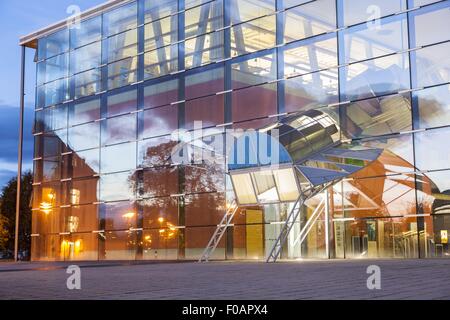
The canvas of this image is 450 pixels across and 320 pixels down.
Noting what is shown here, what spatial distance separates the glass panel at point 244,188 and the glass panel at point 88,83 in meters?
14.3

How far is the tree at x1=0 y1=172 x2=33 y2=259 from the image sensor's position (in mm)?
60844

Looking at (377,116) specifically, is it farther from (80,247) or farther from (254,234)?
(80,247)

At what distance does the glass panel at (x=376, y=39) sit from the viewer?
2552cm

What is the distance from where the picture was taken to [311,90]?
27969 mm

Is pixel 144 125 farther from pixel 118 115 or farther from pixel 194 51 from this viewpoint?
pixel 194 51

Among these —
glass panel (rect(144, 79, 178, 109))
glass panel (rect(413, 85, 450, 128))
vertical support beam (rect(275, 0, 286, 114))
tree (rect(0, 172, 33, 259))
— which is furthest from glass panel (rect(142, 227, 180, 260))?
tree (rect(0, 172, 33, 259))

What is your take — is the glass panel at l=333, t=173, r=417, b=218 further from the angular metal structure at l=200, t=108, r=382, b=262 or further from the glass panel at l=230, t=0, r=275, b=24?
the glass panel at l=230, t=0, r=275, b=24

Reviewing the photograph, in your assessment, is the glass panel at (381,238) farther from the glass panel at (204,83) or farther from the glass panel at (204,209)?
the glass panel at (204,83)

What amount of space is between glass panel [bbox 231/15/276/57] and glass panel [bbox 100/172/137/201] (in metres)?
8.70

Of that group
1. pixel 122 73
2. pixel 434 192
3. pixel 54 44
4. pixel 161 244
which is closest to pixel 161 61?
pixel 122 73
